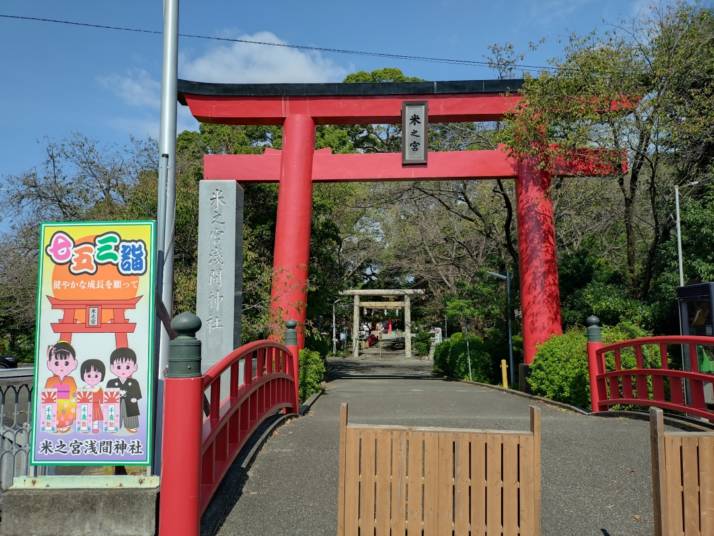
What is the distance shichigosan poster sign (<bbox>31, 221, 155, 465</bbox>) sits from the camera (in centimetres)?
402

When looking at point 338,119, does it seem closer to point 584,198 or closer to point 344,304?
point 584,198

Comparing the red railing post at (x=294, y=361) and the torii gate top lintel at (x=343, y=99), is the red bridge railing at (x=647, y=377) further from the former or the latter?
the torii gate top lintel at (x=343, y=99)

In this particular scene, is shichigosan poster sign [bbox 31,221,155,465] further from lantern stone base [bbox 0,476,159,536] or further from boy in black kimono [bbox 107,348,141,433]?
lantern stone base [bbox 0,476,159,536]

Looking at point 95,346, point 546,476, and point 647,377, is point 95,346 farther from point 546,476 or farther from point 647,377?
point 647,377

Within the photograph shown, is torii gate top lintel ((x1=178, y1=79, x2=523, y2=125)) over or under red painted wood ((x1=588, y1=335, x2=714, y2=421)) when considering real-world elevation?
over

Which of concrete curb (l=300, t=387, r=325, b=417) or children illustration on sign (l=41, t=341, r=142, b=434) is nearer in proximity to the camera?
children illustration on sign (l=41, t=341, r=142, b=434)

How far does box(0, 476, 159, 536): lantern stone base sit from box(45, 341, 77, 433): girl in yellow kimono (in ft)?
1.59

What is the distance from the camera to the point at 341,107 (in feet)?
45.1

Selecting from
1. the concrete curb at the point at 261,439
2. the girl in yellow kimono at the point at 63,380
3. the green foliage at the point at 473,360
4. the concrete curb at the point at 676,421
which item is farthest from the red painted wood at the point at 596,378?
the green foliage at the point at 473,360

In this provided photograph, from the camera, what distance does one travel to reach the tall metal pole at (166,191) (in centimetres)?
450

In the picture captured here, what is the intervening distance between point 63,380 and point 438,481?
263cm

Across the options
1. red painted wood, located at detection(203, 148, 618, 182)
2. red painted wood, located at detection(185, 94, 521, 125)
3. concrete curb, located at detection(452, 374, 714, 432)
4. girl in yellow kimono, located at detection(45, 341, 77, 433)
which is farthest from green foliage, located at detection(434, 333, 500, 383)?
girl in yellow kimono, located at detection(45, 341, 77, 433)

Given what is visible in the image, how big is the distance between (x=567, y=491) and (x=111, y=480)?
3722 mm

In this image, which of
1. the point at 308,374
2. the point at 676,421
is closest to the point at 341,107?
the point at 308,374
